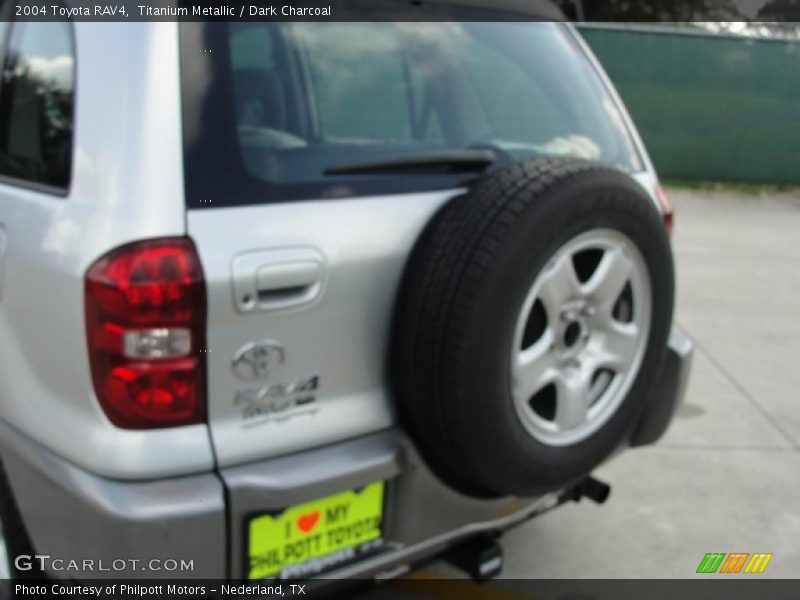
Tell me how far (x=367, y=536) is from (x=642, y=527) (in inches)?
58.4

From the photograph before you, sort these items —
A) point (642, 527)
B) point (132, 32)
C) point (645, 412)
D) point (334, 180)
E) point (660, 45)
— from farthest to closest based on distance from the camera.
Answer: point (660, 45) → point (642, 527) → point (645, 412) → point (334, 180) → point (132, 32)

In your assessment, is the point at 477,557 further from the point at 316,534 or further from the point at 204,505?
the point at 204,505

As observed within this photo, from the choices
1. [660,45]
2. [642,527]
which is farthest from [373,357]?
[660,45]

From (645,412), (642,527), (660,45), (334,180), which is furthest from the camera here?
(660,45)

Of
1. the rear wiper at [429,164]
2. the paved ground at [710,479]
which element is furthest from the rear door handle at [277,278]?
the paved ground at [710,479]

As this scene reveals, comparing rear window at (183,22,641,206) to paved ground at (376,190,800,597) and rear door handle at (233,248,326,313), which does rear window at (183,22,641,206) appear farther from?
paved ground at (376,190,800,597)

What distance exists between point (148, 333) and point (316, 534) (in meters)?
0.61

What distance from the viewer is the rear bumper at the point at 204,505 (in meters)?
1.63

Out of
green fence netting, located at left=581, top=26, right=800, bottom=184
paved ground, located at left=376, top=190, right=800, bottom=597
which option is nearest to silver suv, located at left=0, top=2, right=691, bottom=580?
paved ground, located at left=376, top=190, right=800, bottom=597

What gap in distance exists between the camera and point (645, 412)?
253cm

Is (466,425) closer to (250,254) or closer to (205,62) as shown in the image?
(250,254)

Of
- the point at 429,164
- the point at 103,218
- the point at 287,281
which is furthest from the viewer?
the point at 429,164

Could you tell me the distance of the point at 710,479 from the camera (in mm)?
3383

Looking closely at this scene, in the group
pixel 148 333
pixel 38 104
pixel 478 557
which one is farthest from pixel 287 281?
pixel 478 557
